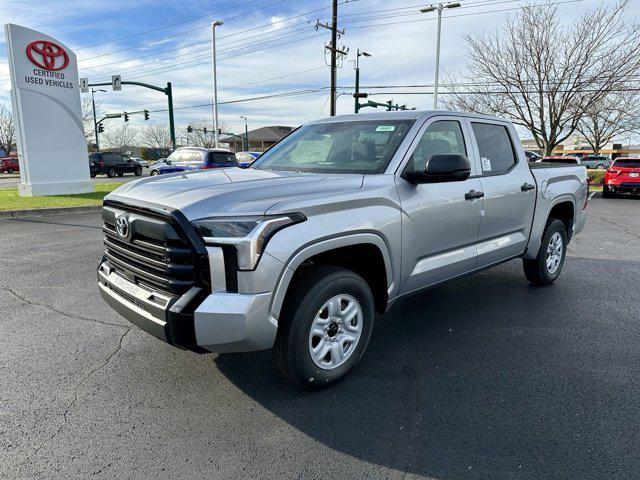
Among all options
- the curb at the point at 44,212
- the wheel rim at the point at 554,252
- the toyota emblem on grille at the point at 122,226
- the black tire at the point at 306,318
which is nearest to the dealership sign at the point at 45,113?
the curb at the point at 44,212

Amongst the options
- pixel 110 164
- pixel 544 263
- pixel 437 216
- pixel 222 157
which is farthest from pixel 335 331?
pixel 110 164

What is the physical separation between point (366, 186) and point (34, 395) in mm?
2588

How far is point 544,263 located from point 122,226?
4554 millimetres

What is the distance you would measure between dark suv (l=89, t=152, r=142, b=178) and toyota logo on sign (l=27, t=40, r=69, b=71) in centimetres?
1831

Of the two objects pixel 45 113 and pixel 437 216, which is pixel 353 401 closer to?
pixel 437 216

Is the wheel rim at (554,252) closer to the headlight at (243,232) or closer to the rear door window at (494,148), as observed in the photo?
the rear door window at (494,148)

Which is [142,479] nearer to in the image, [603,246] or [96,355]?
[96,355]

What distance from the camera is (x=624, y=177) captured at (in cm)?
1698

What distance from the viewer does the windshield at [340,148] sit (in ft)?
11.9

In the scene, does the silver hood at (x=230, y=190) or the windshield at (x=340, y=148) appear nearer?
the silver hood at (x=230, y=190)

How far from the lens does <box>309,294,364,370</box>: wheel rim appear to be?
298 centimetres

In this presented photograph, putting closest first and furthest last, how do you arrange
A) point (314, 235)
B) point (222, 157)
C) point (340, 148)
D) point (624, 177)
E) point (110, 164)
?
point (314, 235) < point (340, 148) < point (624, 177) < point (222, 157) < point (110, 164)

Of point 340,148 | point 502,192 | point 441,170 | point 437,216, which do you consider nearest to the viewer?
point 441,170

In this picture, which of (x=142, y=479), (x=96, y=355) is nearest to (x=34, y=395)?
(x=96, y=355)
